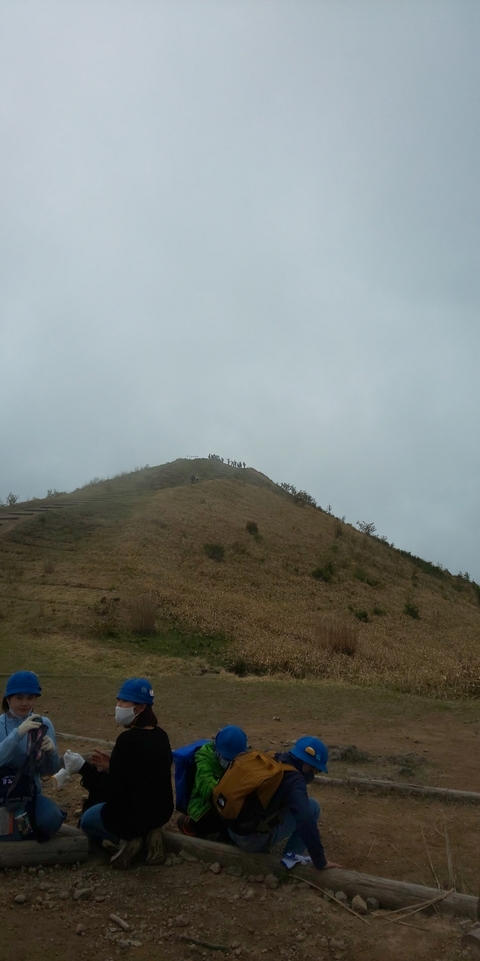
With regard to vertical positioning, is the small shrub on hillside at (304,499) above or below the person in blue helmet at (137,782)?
above

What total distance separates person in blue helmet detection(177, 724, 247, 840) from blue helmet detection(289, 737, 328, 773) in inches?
14.4

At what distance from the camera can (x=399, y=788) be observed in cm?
586

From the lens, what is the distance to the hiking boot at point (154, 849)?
13.9ft

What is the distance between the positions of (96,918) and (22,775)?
900 millimetres

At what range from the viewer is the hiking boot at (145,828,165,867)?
13.9 feet

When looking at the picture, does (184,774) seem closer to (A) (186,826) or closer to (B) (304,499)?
(A) (186,826)

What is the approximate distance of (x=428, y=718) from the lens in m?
9.20

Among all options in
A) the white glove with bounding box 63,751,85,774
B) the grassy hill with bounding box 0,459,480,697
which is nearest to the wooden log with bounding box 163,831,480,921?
the white glove with bounding box 63,751,85,774

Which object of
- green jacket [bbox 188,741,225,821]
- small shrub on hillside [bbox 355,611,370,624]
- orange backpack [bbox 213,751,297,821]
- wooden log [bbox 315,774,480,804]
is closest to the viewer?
orange backpack [bbox 213,751,297,821]

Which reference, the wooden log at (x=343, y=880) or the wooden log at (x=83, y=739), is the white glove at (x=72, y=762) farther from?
the wooden log at (x=83, y=739)

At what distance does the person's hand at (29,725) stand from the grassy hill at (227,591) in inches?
329

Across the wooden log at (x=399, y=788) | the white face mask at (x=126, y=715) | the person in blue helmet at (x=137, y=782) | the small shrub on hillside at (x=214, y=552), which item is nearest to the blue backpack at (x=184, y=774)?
the person in blue helmet at (x=137, y=782)

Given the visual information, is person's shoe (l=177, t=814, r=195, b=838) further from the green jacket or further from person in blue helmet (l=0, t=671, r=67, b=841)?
person in blue helmet (l=0, t=671, r=67, b=841)

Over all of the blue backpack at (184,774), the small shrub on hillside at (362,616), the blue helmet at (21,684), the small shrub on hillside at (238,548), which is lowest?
the blue backpack at (184,774)
